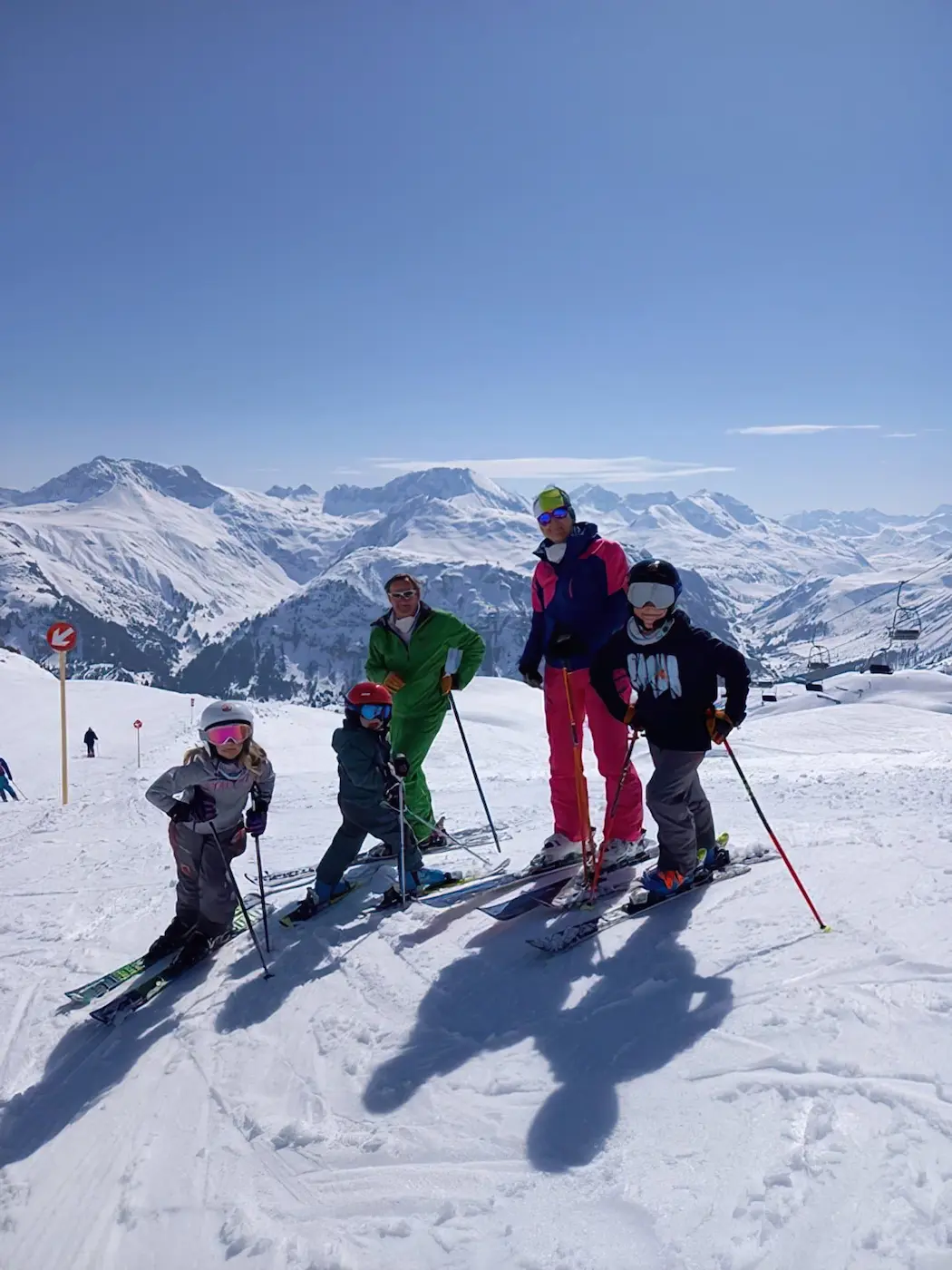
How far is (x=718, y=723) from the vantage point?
5.54 m

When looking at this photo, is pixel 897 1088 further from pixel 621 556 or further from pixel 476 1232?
pixel 621 556

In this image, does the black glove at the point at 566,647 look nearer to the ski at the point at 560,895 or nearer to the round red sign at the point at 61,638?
the ski at the point at 560,895

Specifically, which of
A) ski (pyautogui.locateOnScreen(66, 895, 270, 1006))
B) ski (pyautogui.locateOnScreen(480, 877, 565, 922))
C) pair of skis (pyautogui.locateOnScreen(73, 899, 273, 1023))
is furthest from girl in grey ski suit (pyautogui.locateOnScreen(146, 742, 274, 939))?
ski (pyautogui.locateOnScreen(480, 877, 565, 922))

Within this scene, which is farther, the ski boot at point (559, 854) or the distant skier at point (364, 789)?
the ski boot at point (559, 854)

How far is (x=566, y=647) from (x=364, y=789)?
231cm

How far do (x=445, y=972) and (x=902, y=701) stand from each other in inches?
1553

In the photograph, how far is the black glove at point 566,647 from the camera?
21.5 feet

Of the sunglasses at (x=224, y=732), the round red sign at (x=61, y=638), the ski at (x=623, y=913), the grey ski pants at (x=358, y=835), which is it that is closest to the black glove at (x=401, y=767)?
the grey ski pants at (x=358, y=835)

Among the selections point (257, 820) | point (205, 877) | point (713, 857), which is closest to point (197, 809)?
point (257, 820)

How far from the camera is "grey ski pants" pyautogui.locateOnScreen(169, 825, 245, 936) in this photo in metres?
6.30

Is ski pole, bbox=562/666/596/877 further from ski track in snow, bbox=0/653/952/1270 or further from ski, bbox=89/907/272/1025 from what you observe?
ski, bbox=89/907/272/1025

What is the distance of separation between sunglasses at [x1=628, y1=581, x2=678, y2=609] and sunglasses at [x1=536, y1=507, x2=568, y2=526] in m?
1.36

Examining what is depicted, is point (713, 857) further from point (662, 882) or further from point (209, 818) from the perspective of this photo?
point (209, 818)

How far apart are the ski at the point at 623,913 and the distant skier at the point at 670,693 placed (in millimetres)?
114
